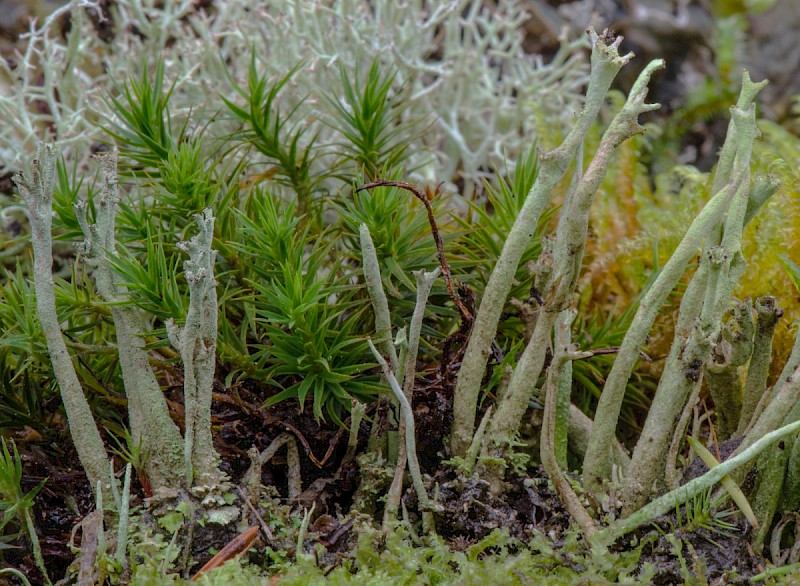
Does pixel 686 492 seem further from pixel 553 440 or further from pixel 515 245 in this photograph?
pixel 515 245

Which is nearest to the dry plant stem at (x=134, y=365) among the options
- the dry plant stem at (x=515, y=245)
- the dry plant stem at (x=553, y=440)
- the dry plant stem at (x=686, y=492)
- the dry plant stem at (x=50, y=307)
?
the dry plant stem at (x=50, y=307)

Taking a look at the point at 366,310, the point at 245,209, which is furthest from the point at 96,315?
the point at 366,310

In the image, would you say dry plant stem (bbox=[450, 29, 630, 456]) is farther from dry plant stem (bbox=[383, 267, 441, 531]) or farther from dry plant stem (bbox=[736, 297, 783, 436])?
dry plant stem (bbox=[736, 297, 783, 436])

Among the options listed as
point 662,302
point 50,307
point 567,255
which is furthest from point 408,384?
point 50,307

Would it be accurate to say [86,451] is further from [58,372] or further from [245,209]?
[245,209]

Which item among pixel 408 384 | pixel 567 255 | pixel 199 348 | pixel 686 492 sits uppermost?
pixel 567 255

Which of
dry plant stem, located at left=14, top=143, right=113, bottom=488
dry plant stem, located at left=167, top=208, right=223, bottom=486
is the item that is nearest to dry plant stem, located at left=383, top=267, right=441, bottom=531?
dry plant stem, located at left=167, top=208, right=223, bottom=486

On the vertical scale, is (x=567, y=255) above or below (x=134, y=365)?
above
